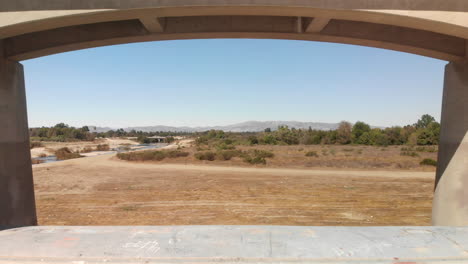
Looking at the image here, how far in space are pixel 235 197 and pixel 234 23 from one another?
10.8 meters

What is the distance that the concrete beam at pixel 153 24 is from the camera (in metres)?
5.86

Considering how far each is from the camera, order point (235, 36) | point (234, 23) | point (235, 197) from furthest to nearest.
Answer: point (235, 197)
point (235, 36)
point (234, 23)

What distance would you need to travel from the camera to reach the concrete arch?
207 inches

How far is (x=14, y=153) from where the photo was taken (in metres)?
6.55

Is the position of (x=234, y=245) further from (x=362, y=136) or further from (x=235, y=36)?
(x=362, y=136)

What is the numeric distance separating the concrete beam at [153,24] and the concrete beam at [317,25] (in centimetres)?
352

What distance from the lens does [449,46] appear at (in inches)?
265

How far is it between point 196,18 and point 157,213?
9050 mm

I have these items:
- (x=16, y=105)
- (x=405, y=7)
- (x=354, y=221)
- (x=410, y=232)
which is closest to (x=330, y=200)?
(x=354, y=221)

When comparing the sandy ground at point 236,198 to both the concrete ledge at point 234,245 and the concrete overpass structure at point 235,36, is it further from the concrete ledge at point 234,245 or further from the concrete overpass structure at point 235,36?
the concrete ledge at point 234,245

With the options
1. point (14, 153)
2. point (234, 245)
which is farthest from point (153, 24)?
point (234, 245)

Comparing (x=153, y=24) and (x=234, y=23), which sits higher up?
(x=234, y=23)

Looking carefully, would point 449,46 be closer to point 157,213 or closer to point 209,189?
point 157,213

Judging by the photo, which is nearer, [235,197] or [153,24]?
[153,24]
